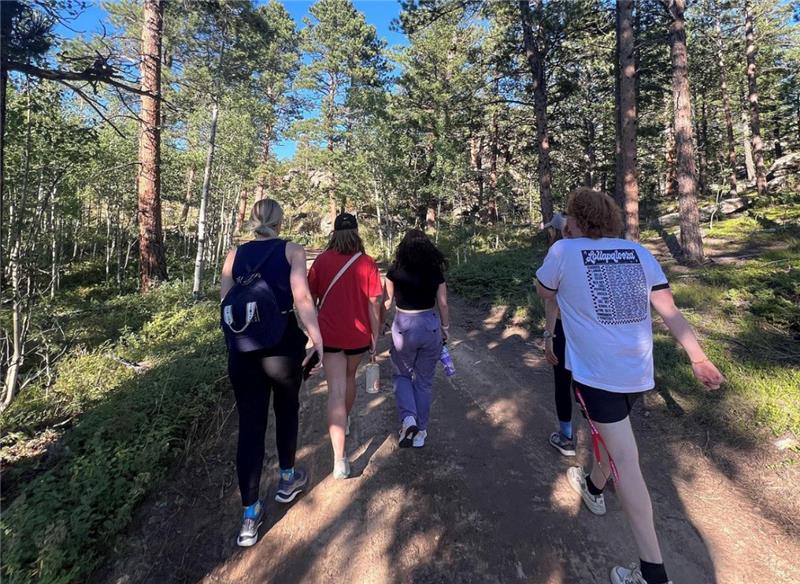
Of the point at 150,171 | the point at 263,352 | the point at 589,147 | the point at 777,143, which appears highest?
the point at 777,143

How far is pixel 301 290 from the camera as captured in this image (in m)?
2.57

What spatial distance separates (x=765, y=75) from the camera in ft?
81.5

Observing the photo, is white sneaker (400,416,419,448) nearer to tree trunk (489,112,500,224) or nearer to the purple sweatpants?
the purple sweatpants

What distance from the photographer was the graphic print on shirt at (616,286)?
82.4 inches

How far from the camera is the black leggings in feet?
8.30

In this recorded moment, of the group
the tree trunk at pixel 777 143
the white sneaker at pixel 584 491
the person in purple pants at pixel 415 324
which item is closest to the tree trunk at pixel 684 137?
the white sneaker at pixel 584 491

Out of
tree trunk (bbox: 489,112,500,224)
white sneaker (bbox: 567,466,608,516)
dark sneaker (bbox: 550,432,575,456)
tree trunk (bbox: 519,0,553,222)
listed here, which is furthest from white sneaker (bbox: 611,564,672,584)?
tree trunk (bbox: 489,112,500,224)

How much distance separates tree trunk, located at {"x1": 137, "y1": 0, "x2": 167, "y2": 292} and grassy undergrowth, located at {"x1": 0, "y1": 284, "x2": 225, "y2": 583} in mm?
3944

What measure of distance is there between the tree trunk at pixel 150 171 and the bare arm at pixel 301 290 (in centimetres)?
902

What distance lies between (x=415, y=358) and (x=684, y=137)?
10029 millimetres

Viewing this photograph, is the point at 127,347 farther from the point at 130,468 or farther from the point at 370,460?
the point at 370,460

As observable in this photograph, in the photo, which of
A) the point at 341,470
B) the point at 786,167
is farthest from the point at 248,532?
the point at 786,167

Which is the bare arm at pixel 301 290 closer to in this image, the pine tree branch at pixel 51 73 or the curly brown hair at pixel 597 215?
the curly brown hair at pixel 597 215

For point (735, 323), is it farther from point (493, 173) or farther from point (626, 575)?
point (493, 173)
